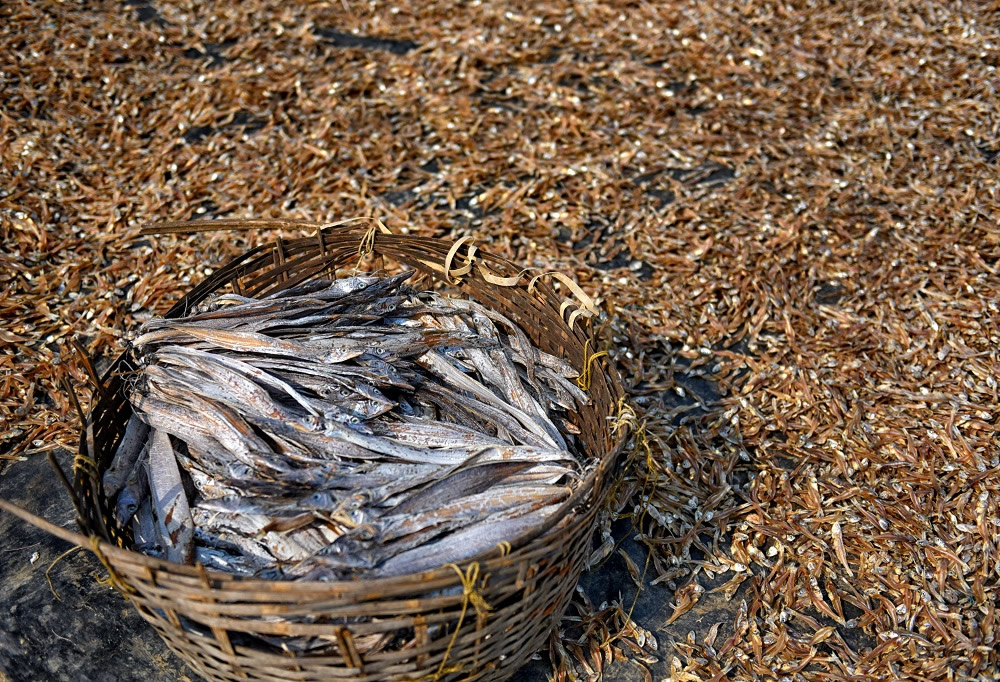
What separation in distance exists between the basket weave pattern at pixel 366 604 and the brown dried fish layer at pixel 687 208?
0.60 metres

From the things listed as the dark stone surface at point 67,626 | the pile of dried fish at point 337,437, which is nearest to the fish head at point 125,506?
the pile of dried fish at point 337,437

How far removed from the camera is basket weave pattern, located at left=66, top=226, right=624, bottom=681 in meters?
1.90

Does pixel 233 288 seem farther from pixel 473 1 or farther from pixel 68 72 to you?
pixel 473 1

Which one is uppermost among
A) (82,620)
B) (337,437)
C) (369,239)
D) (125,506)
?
(369,239)

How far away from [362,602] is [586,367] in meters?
1.17

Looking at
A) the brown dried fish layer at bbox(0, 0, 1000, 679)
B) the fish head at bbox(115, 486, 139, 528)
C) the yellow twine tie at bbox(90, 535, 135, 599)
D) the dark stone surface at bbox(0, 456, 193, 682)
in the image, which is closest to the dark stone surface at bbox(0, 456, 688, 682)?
the dark stone surface at bbox(0, 456, 193, 682)

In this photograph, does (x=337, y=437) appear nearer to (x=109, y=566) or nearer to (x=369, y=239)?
(x=109, y=566)

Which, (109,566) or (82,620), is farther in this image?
(82,620)

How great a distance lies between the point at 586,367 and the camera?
2748 mm

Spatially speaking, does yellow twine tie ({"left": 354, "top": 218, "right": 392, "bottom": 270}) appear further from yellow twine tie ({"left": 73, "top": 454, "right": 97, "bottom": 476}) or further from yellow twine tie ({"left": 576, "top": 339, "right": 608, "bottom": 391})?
yellow twine tie ({"left": 73, "top": 454, "right": 97, "bottom": 476})

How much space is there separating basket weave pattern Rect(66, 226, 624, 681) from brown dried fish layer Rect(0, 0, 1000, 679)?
0.60 meters

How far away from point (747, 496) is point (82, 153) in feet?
13.5

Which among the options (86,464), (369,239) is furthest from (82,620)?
(369,239)

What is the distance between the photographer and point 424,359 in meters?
2.80
